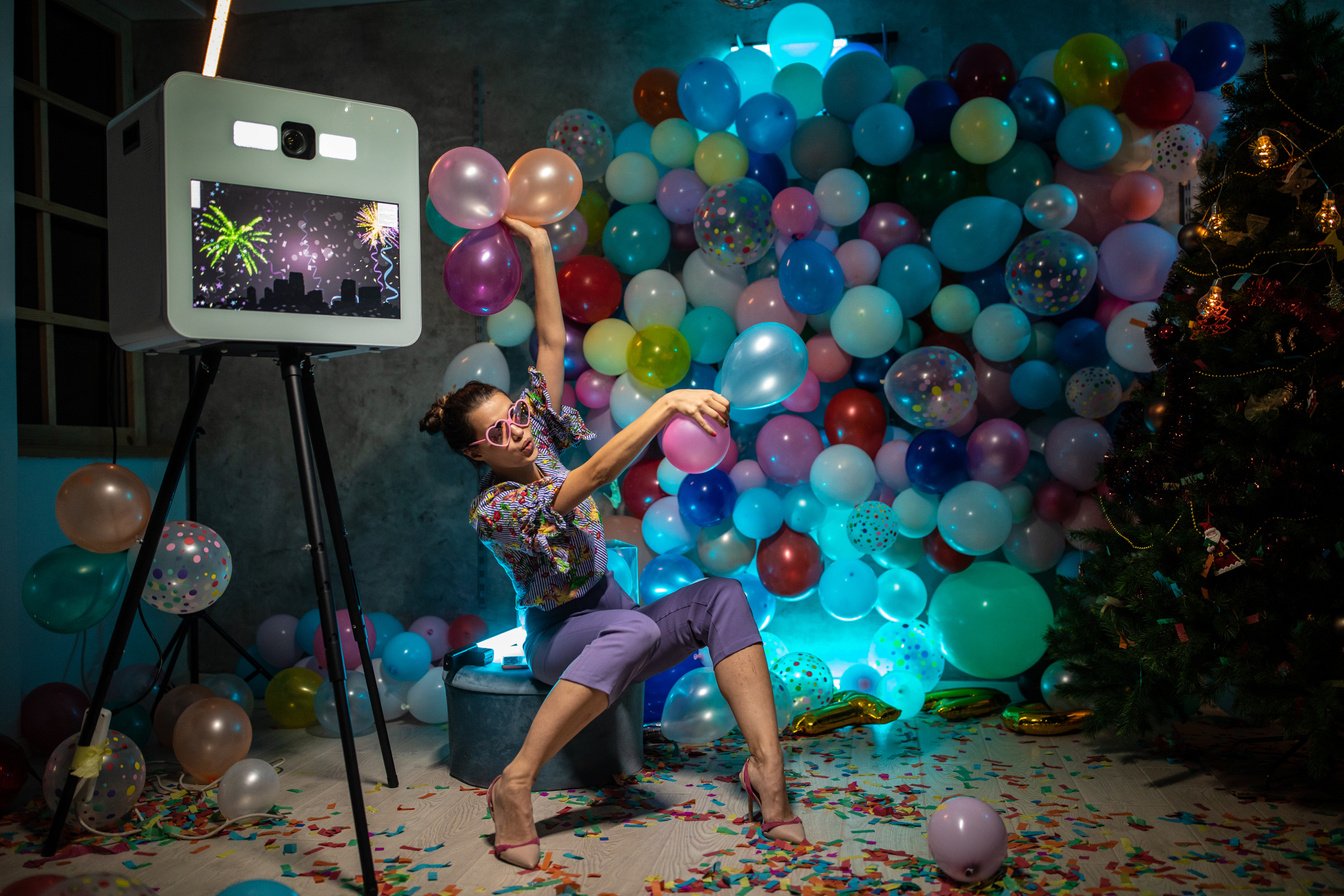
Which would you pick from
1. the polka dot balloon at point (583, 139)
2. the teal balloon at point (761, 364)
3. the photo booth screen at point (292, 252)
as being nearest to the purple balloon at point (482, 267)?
the photo booth screen at point (292, 252)

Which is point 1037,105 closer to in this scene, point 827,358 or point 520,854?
point 827,358

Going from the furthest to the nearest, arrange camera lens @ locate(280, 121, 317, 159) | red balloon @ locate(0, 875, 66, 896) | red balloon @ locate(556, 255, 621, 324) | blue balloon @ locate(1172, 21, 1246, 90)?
1. red balloon @ locate(556, 255, 621, 324)
2. blue balloon @ locate(1172, 21, 1246, 90)
3. camera lens @ locate(280, 121, 317, 159)
4. red balloon @ locate(0, 875, 66, 896)

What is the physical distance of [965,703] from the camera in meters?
3.26

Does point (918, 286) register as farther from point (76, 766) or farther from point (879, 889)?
point (76, 766)

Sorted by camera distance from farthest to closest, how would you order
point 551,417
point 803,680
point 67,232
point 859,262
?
point 67,232 < point 859,262 < point 803,680 < point 551,417

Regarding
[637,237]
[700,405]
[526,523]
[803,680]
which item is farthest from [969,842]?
[637,237]

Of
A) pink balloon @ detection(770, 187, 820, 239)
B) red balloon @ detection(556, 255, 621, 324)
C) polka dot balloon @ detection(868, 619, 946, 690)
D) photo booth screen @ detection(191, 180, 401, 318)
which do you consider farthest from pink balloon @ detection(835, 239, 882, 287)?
photo booth screen @ detection(191, 180, 401, 318)

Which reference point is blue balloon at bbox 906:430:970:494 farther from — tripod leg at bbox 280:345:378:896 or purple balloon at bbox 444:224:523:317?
tripod leg at bbox 280:345:378:896

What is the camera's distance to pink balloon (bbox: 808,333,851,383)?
3428mm

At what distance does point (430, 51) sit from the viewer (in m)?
4.00

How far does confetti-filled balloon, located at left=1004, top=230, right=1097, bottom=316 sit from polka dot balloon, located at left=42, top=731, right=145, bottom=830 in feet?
8.87

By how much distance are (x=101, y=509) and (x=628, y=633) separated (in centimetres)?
135

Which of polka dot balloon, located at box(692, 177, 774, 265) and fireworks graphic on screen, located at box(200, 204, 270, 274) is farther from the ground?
polka dot balloon, located at box(692, 177, 774, 265)

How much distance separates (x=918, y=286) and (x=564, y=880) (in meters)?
2.12
